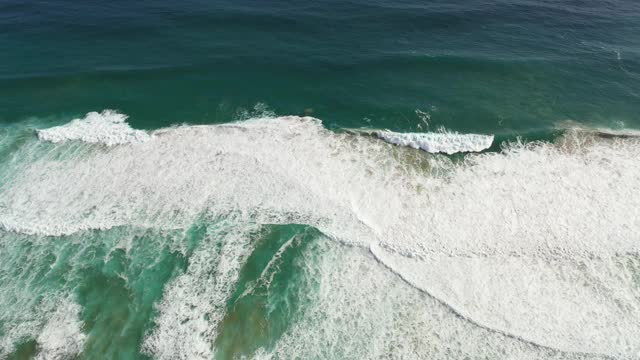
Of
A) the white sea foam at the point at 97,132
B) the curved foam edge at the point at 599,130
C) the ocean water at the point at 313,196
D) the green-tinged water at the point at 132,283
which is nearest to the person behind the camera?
the green-tinged water at the point at 132,283

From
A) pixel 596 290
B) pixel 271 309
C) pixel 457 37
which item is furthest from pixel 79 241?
pixel 457 37

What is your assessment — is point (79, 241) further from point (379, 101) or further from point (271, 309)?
point (379, 101)

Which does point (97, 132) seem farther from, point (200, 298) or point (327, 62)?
point (327, 62)

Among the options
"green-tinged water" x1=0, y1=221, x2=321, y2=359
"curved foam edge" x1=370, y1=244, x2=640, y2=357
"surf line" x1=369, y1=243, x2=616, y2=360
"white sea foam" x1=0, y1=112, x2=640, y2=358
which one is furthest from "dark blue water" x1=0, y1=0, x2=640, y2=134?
"surf line" x1=369, y1=243, x2=616, y2=360

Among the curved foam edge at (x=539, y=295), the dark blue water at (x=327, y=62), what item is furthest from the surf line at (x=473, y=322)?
the dark blue water at (x=327, y=62)

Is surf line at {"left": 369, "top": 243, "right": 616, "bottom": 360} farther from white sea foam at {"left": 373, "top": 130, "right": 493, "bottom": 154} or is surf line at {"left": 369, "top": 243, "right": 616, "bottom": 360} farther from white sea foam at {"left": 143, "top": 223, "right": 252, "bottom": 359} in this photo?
white sea foam at {"left": 373, "top": 130, "right": 493, "bottom": 154}

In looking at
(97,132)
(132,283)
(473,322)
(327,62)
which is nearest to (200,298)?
(132,283)

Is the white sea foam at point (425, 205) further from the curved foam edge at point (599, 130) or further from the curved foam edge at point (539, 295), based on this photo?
the curved foam edge at point (599, 130)
